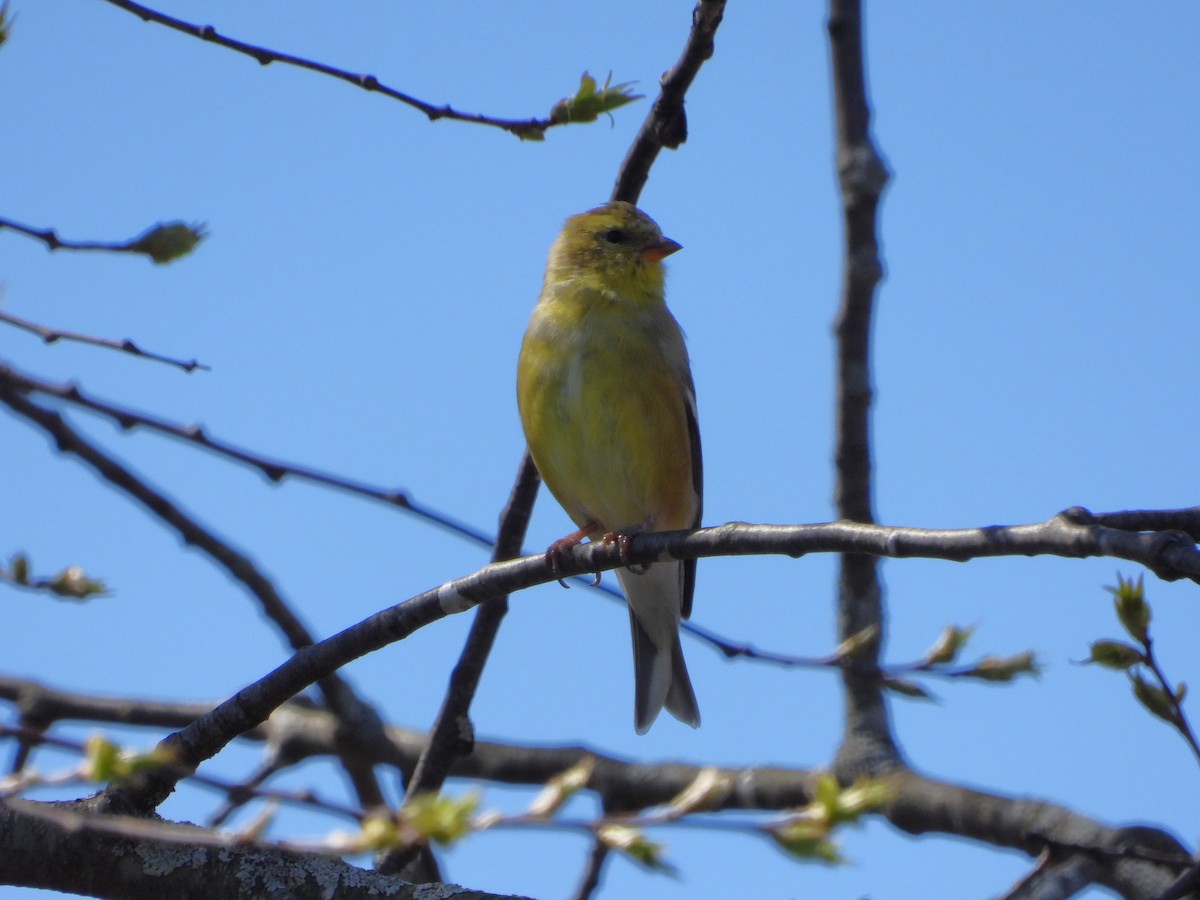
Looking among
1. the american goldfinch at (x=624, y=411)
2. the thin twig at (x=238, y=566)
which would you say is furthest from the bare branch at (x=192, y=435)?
the american goldfinch at (x=624, y=411)

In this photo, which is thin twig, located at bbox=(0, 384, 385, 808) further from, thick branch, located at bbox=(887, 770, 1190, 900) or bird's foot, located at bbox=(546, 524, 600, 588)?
thick branch, located at bbox=(887, 770, 1190, 900)

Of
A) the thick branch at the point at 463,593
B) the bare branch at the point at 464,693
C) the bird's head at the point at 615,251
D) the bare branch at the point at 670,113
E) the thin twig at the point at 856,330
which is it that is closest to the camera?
the thick branch at the point at 463,593

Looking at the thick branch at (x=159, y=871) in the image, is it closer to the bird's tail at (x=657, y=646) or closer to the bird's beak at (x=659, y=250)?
the bird's tail at (x=657, y=646)

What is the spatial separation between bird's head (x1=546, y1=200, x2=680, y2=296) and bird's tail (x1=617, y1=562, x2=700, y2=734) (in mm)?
1334

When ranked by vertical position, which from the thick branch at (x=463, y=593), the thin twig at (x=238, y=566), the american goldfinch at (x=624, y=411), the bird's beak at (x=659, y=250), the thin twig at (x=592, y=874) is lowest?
the thin twig at (x=592, y=874)

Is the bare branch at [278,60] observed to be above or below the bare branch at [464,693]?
above

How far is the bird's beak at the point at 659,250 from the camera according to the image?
6523 millimetres

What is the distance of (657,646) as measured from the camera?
260 inches

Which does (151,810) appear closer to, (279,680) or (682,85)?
(279,680)

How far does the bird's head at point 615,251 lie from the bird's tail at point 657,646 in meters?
1.33

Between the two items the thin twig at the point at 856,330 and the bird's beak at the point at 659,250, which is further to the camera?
the bird's beak at the point at 659,250

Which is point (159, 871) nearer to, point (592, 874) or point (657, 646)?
point (592, 874)

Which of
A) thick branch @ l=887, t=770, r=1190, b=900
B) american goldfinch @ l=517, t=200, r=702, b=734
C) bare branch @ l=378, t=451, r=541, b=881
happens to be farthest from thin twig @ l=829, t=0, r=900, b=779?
bare branch @ l=378, t=451, r=541, b=881

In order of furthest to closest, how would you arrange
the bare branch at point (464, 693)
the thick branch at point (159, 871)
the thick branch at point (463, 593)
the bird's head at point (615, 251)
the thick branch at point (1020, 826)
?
the bird's head at point (615, 251) → the bare branch at point (464, 693) → the thick branch at point (1020, 826) → the thick branch at point (159, 871) → the thick branch at point (463, 593)
